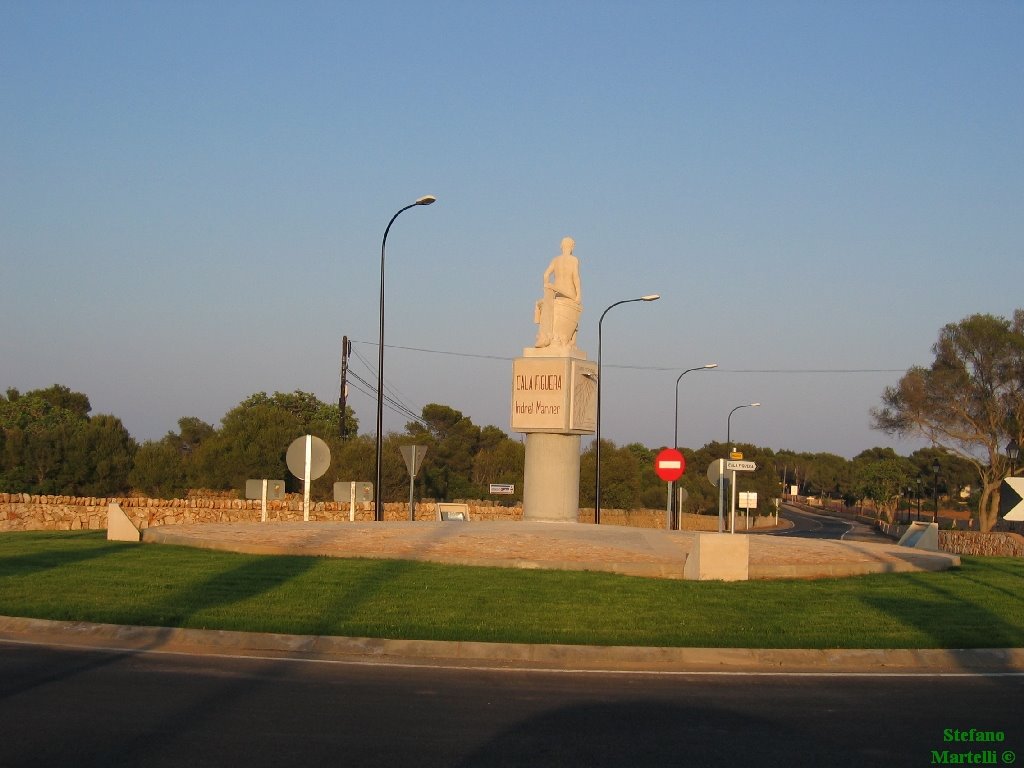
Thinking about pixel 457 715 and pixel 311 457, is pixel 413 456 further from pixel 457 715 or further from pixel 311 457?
pixel 457 715

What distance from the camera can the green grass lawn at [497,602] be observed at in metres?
12.5

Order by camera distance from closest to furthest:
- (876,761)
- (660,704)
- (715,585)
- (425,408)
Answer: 1. (876,761)
2. (660,704)
3. (715,585)
4. (425,408)

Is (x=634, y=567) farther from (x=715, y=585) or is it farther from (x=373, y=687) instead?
(x=373, y=687)

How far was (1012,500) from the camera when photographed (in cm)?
1576

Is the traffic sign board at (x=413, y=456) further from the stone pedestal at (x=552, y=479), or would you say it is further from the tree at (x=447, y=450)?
the tree at (x=447, y=450)

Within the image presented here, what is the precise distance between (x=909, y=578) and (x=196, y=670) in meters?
12.7

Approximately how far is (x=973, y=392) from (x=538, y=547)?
49485 mm

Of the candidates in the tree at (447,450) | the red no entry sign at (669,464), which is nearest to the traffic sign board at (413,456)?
the red no entry sign at (669,464)

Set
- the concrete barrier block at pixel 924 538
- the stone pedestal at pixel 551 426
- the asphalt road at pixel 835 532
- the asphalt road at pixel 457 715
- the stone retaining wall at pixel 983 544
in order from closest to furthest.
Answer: the asphalt road at pixel 457 715 < the stone pedestal at pixel 551 426 < the concrete barrier block at pixel 924 538 < the stone retaining wall at pixel 983 544 < the asphalt road at pixel 835 532

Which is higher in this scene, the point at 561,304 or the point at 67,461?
the point at 561,304

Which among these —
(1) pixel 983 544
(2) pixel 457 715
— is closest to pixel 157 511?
(1) pixel 983 544

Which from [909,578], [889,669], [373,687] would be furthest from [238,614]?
[909,578]

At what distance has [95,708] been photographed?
8.54m

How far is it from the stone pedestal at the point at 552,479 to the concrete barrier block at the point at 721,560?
308 inches
